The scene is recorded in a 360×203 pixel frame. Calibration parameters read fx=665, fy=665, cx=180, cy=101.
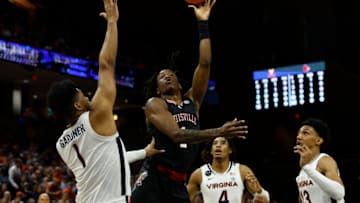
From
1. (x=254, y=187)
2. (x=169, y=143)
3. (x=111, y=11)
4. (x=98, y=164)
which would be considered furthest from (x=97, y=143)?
(x=254, y=187)

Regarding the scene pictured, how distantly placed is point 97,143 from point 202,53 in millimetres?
2152

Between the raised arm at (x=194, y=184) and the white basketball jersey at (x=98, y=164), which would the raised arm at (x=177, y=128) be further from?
the raised arm at (x=194, y=184)

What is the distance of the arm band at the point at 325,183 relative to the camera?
5.91 m

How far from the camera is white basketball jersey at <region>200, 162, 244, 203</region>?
7961mm

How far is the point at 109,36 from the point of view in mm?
4645

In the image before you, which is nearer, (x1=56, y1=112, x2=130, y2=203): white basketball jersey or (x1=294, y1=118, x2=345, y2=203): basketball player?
(x1=56, y1=112, x2=130, y2=203): white basketball jersey

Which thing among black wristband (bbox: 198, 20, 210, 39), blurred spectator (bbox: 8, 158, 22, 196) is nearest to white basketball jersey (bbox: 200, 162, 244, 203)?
black wristband (bbox: 198, 20, 210, 39)

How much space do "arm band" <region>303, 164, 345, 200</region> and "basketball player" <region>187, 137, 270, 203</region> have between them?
1867mm

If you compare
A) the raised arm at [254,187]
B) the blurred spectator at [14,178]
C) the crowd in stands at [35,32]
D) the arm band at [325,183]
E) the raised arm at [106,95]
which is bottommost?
the blurred spectator at [14,178]

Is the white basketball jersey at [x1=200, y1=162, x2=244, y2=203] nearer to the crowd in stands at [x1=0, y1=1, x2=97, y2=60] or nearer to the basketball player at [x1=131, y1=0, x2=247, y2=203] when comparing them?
the basketball player at [x1=131, y1=0, x2=247, y2=203]

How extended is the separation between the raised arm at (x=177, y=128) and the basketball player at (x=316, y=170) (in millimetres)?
1182

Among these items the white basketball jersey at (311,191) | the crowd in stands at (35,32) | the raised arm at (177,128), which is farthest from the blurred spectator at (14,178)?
the white basketball jersey at (311,191)

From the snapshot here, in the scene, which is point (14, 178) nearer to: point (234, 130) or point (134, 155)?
point (134, 155)

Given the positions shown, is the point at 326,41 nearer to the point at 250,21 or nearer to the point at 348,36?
the point at 348,36
